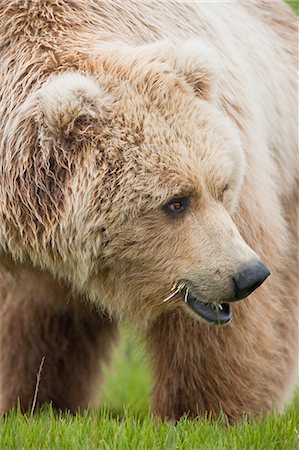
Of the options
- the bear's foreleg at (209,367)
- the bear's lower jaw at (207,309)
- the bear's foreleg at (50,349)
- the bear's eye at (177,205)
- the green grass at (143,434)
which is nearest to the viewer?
the green grass at (143,434)

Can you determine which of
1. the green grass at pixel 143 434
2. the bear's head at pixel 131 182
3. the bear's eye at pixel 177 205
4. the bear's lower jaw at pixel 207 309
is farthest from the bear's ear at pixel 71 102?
the green grass at pixel 143 434

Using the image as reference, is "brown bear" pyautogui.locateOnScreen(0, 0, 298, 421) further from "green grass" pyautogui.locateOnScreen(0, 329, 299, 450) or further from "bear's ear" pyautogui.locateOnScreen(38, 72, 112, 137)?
"green grass" pyautogui.locateOnScreen(0, 329, 299, 450)

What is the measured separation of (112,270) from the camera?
5.31 m

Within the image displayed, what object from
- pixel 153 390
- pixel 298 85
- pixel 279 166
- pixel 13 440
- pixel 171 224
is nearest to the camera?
pixel 13 440

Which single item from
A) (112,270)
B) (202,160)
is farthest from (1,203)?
(202,160)

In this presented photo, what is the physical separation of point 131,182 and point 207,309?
0.73 metres

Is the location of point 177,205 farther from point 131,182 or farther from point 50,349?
point 50,349

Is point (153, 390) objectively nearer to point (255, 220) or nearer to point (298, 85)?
point (255, 220)

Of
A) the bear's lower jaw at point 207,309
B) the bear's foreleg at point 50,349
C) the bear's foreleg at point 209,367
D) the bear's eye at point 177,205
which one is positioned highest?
the bear's eye at point 177,205

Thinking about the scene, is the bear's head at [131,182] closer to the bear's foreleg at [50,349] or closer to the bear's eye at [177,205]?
the bear's eye at [177,205]

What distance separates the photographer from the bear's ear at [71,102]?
493 cm

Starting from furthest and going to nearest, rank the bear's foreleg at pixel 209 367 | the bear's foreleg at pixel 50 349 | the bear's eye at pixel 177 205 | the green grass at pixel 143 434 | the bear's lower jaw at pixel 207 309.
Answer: the bear's foreleg at pixel 50 349 < the bear's foreleg at pixel 209 367 < the bear's lower jaw at pixel 207 309 < the bear's eye at pixel 177 205 < the green grass at pixel 143 434

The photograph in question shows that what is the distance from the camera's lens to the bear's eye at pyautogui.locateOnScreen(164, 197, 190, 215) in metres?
5.08

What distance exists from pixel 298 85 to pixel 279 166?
0.75m
